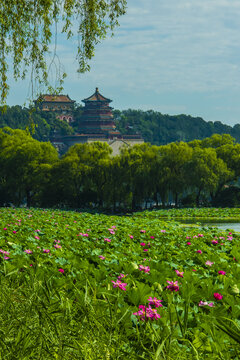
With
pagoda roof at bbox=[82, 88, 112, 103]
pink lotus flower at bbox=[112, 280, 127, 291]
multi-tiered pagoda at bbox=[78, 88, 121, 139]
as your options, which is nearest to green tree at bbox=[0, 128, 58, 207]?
pink lotus flower at bbox=[112, 280, 127, 291]

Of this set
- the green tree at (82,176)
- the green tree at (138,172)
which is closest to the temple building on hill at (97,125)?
the green tree at (82,176)

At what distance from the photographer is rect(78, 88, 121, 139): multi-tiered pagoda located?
83.5 meters

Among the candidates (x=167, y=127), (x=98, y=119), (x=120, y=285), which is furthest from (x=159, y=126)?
(x=120, y=285)

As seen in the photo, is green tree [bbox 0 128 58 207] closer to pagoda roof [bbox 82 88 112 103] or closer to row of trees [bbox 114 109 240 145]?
pagoda roof [bbox 82 88 112 103]

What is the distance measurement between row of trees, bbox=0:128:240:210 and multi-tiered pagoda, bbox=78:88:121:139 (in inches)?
1702

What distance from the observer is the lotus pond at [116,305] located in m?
2.75

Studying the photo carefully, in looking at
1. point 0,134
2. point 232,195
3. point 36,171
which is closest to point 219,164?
point 232,195

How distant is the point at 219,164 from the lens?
113 ft

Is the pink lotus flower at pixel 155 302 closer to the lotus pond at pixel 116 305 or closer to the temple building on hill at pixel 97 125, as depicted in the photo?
the lotus pond at pixel 116 305

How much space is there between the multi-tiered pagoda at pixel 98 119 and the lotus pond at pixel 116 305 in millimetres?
76127

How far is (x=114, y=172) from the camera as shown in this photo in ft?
117

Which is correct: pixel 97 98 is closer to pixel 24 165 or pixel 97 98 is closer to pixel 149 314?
pixel 24 165

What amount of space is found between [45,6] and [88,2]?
605mm

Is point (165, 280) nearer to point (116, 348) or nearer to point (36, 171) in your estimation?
point (116, 348)
